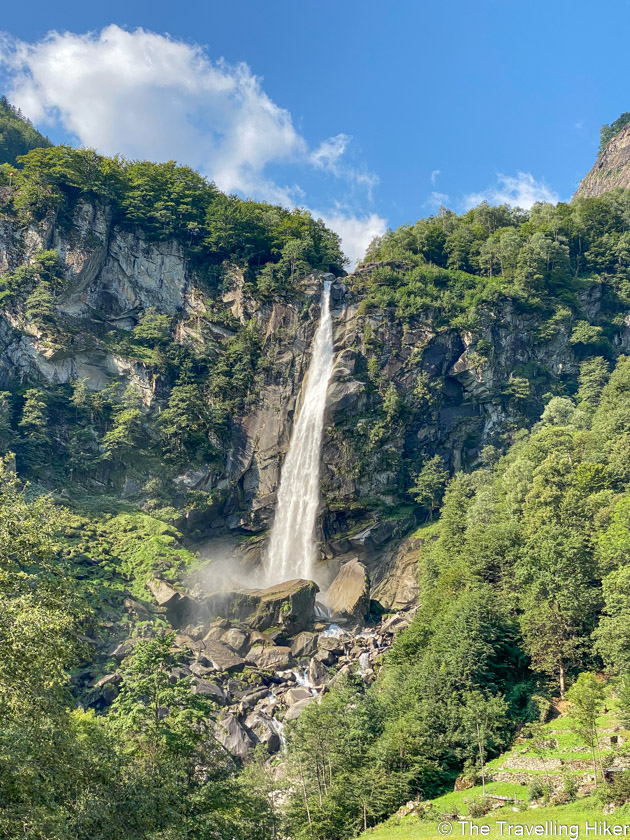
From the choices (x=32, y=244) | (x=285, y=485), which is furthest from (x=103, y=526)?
(x=32, y=244)

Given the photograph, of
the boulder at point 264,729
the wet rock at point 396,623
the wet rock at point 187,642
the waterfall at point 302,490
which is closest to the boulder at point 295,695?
the boulder at point 264,729

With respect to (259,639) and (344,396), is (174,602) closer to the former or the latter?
(259,639)

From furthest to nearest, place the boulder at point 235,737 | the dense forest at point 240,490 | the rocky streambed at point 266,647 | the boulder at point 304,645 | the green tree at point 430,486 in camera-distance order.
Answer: the green tree at point 430,486 → the boulder at point 304,645 → the rocky streambed at point 266,647 → the boulder at point 235,737 → the dense forest at point 240,490

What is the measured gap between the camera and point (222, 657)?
134ft

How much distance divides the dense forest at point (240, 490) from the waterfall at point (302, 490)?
3739mm

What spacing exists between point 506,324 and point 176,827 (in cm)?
6111

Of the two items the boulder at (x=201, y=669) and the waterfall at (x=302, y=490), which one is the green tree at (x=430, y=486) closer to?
the waterfall at (x=302, y=490)

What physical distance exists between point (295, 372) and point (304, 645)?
96.0ft

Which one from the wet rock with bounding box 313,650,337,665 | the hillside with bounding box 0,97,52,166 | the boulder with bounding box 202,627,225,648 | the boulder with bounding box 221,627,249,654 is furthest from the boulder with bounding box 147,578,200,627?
the hillside with bounding box 0,97,52,166

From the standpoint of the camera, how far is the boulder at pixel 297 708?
36.2 m

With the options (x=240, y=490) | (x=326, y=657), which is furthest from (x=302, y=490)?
(x=326, y=657)

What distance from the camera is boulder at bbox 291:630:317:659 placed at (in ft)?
143

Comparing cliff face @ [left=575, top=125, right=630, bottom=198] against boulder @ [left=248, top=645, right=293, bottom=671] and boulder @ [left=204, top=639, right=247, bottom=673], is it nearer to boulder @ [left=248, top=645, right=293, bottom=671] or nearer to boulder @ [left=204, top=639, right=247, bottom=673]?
boulder @ [left=248, top=645, right=293, bottom=671]

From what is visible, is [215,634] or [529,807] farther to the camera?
[215,634]
